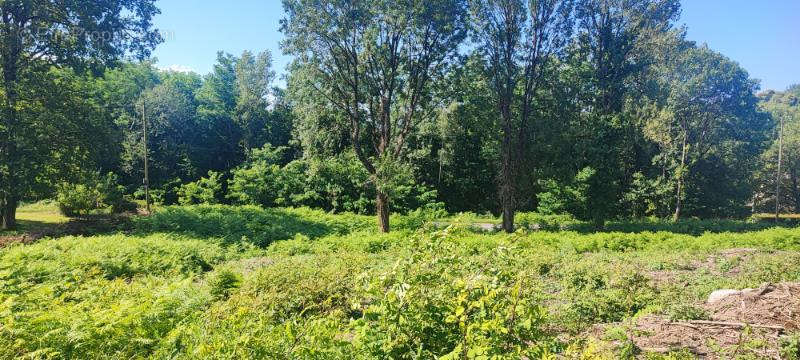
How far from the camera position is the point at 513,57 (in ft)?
65.1

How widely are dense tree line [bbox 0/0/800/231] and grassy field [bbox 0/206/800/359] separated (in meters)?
7.08

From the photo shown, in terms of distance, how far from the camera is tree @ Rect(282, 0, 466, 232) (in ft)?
55.2

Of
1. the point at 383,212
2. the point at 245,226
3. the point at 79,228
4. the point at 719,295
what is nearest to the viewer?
the point at 719,295

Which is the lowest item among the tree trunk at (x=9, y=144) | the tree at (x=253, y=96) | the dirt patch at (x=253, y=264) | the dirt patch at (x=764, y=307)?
the dirt patch at (x=253, y=264)

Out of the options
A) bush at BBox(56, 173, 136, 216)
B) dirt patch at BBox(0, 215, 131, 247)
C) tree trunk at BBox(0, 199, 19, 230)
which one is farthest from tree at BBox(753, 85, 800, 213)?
tree trunk at BBox(0, 199, 19, 230)

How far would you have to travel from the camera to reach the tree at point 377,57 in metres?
16.8

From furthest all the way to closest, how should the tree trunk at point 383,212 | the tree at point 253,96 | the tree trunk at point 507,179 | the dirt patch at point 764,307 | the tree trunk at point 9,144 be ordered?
the tree at point 253,96 → the tree trunk at point 507,179 → the tree trunk at point 383,212 → the tree trunk at point 9,144 → the dirt patch at point 764,307

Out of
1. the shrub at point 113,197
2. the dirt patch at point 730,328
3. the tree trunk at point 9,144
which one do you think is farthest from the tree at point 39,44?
the dirt patch at point 730,328

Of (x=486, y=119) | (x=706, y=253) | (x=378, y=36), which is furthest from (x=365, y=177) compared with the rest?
(x=706, y=253)

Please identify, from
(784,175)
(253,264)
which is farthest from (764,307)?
(784,175)

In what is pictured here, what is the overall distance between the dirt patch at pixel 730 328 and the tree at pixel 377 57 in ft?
39.3

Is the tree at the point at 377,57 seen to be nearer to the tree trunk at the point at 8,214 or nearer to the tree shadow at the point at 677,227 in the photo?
the tree shadow at the point at 677,227

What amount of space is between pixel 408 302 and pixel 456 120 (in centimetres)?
2830

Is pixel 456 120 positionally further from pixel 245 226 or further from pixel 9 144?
pixel 9 144
